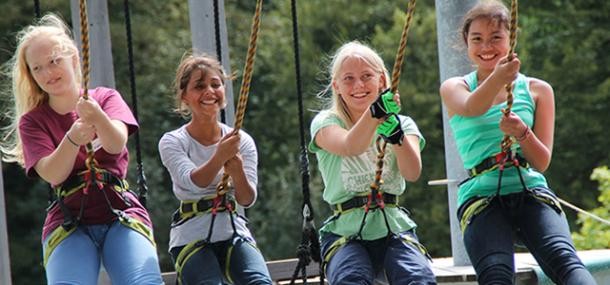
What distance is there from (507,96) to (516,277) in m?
0.80

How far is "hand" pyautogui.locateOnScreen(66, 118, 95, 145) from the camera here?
4.43m

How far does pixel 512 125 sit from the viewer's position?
451cm

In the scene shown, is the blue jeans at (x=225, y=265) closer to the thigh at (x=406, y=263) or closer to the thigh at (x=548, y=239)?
the thigh at (x=406, y=263)

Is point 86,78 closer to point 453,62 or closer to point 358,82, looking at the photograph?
point 358,82

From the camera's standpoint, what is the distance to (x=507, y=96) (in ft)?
15.1

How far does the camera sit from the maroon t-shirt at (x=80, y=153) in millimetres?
4656

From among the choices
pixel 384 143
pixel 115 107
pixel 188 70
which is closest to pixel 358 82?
pixel 384 143

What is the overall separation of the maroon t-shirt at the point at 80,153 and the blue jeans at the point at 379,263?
2.28ft

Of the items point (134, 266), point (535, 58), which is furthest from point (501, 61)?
point (535, 58)

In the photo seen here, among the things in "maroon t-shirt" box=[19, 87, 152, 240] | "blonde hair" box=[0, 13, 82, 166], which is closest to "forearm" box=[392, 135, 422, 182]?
"maroon t-shirt" box=[19, 87, 152, 240]

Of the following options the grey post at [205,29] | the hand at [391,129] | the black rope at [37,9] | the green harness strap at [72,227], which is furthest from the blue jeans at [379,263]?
the black rope at [37,9]

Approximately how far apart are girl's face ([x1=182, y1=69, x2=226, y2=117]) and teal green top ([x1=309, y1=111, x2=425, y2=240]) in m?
0.37

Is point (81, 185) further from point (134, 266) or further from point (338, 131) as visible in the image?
point (338, 131)

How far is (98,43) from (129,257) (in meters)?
1.36
